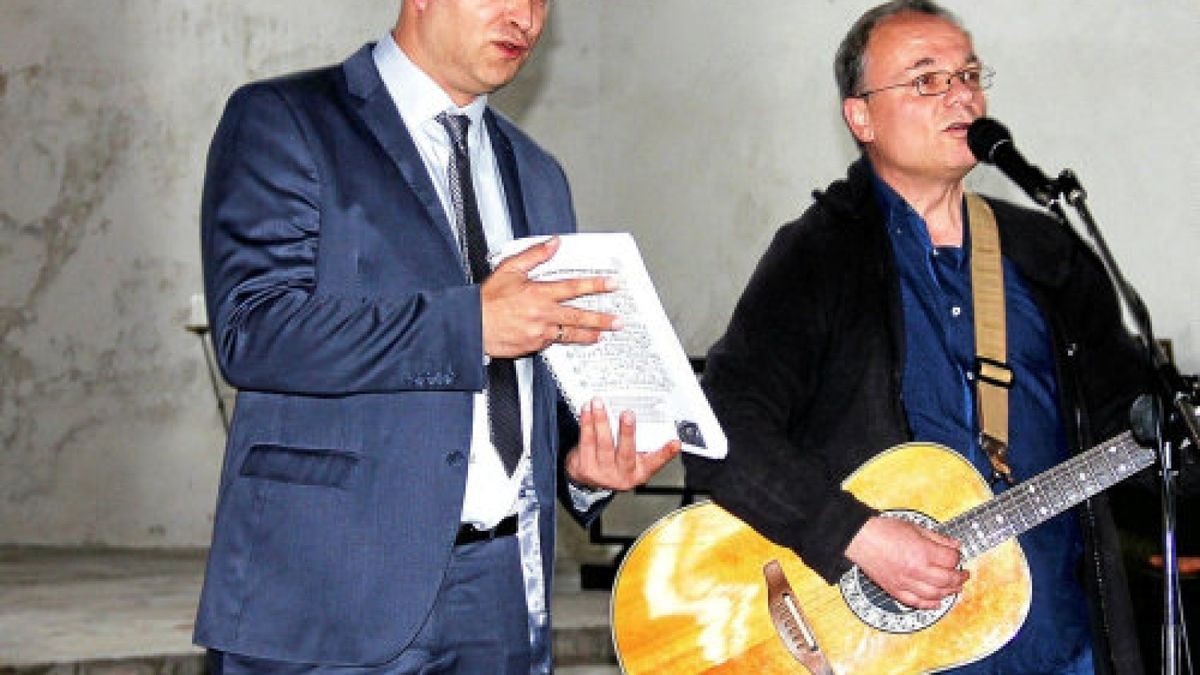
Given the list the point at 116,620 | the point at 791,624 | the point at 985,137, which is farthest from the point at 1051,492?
the point at 116,620

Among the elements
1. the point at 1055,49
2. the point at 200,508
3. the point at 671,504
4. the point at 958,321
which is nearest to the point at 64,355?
the point at 200,508

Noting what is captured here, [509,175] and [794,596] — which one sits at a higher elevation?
[509,175]

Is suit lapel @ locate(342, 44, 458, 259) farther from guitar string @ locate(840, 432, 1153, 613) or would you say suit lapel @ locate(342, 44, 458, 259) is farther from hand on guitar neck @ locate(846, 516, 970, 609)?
guitar string @ locate(840, 432, 1153, 613)

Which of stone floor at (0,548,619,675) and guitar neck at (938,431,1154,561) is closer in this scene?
guitar neck at (938,431,1154,561)

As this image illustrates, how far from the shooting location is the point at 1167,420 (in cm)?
290

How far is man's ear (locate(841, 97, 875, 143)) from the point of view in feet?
12.2

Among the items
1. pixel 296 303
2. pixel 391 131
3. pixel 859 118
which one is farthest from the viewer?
pixel 859 118

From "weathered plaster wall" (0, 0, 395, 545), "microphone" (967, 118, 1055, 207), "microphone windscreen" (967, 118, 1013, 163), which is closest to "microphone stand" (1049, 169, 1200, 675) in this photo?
"microphone" (967, 118, 1055, 207)

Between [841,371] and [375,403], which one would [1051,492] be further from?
[375,403]

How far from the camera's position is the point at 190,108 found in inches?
433

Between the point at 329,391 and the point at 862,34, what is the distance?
1561 millimetres

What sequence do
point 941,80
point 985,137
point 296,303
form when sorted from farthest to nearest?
1. point 941,80
2. point 985,137
3. point 296,303

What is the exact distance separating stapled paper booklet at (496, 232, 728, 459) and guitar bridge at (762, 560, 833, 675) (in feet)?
2.25

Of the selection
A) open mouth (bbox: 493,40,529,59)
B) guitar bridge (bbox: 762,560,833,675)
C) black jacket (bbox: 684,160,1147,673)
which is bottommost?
guitar bridge (bbox: 762,560,833,675)
